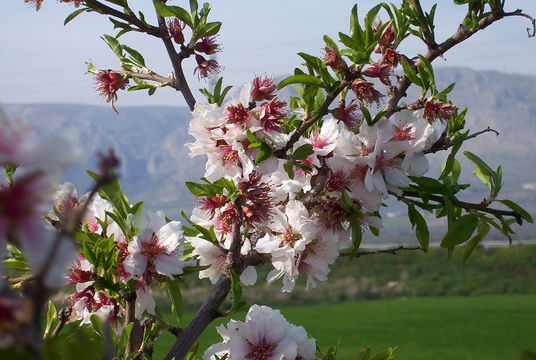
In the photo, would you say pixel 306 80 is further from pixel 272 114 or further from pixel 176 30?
pixel 176 30

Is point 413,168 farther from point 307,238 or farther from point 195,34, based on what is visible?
point 195,34

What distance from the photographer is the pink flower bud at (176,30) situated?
1.14m

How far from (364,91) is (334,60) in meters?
0.06

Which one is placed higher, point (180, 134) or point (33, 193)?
point (33, 193)

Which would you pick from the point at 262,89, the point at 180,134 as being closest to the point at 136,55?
the point at 262,89

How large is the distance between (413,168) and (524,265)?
824 cm

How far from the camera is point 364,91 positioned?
911 millimetres

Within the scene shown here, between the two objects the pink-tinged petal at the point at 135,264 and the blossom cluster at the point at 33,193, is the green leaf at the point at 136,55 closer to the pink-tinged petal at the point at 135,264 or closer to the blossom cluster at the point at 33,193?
the pink-tinged petal at the point at 135,264

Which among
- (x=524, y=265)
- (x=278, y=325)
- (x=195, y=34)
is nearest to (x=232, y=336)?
(x=278, y=325)

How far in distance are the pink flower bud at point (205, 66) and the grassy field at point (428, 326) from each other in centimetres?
357

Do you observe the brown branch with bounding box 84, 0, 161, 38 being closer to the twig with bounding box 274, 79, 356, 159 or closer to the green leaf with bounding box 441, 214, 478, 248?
the twig with bounding box 274, 79, 356, 159

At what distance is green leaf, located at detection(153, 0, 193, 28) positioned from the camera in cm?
103

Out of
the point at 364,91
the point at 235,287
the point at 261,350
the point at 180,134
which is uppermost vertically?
the point at 364,91

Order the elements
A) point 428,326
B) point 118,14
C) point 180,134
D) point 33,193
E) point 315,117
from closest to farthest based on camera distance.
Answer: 1. point 33,193
2. point 315,117
3. point 118,14
4. point 428,326
5. point 180,134
